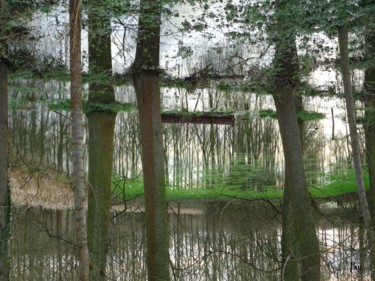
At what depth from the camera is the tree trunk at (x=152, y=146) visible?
6215 millimetres

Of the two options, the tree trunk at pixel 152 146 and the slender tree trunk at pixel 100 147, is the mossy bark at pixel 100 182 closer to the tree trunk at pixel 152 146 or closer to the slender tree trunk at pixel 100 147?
the slender tree trunk at pixel 100 147

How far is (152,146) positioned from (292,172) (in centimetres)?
174

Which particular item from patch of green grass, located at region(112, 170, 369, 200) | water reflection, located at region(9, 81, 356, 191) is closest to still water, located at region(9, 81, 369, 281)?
water reflection, located at region(9, 81, 356, 191)

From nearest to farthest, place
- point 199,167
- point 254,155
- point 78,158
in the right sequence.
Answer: point 78,158, point 199,167, point 254,155

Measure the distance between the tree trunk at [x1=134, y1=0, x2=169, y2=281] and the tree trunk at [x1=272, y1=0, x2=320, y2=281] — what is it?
1.38 m

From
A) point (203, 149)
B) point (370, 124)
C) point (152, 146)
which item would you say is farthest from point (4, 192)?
point (203, 149)

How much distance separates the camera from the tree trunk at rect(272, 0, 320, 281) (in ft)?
21.7

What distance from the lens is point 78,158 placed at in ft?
12.5

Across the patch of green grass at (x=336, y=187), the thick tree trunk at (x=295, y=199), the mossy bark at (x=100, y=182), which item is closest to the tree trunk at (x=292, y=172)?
the thick tree trunk at (x=295, y=199)

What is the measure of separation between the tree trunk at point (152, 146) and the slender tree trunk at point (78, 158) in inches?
87.2

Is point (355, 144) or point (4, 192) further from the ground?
point (355, 144)

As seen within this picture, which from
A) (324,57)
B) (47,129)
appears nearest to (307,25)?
Result: (324,57)

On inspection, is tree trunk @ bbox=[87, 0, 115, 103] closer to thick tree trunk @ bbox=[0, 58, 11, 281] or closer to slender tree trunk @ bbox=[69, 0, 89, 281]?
thick tree trunk @ bbox=[0, 58, 11, 281]

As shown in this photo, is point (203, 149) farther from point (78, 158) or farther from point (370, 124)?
point (78, 158)
